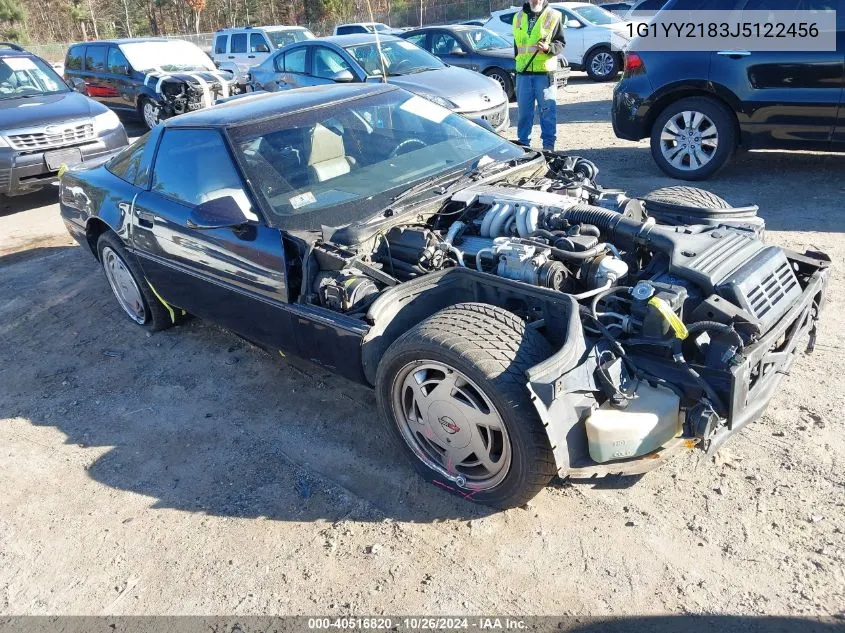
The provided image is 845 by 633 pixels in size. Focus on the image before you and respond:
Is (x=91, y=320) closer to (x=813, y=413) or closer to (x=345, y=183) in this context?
(x=345, y=183)

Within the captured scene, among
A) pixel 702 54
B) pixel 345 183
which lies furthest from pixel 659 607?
pixel 702 54

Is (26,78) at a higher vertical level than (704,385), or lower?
higher

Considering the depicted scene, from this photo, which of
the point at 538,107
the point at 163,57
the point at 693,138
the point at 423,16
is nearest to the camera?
the point at 693,138

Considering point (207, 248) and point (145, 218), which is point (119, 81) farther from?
point (207, 248)

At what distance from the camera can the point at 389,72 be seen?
947 centimetres

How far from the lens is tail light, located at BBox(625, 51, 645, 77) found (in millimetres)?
7102

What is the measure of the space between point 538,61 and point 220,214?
5385mm

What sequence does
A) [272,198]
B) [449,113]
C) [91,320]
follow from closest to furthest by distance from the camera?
[272,198]
[449,113]
[91,320]

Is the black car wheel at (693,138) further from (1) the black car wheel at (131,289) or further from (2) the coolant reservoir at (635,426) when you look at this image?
(1) the black car wheel at (131,289)

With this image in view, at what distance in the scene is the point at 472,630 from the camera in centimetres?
237

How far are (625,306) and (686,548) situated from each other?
1.03m

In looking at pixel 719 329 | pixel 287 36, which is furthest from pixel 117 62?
pixel 719 329

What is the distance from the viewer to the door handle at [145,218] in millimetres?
4281

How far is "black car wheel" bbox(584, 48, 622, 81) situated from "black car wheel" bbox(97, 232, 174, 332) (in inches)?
505
